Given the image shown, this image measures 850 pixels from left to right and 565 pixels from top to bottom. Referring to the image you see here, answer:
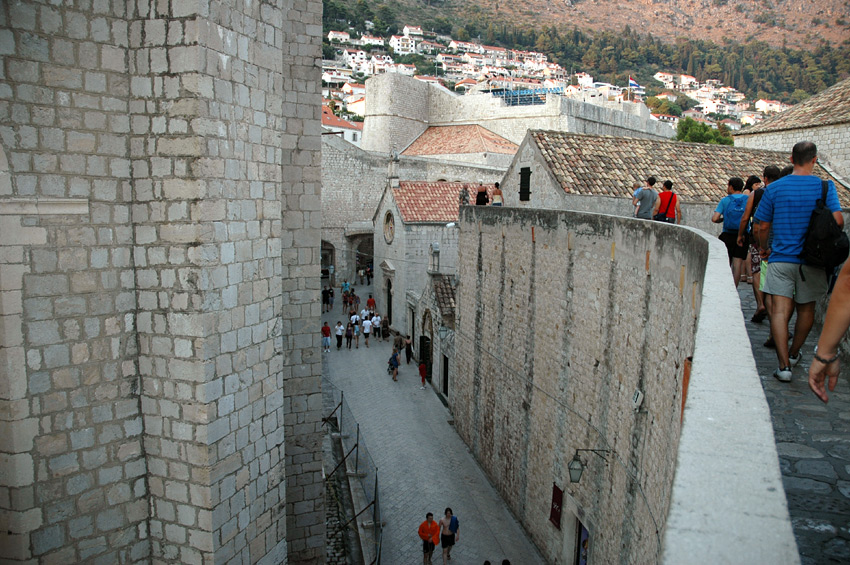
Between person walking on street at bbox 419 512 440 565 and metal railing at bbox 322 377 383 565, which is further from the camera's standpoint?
metal railing at bbox 322 377 383 565

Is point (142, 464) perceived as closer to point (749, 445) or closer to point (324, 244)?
point (749, 445)

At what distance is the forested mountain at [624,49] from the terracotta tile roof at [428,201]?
123919mm

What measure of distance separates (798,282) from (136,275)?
16.4ft

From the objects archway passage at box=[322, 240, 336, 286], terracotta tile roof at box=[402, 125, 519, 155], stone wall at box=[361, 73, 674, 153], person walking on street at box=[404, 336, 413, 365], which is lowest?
person walking on street at box=[404, 336, 413, 365]

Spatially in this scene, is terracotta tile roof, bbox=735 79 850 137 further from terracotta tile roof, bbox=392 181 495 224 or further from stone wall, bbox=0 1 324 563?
stone wall, bbox=0 1 324 563

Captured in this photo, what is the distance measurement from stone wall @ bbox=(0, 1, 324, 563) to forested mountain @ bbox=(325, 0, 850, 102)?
143591mm

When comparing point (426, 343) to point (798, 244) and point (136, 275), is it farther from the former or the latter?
point (798, 244)

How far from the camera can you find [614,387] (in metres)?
7.62

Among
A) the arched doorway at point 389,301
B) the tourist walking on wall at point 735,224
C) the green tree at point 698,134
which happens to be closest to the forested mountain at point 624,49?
the green tree at point 698,134

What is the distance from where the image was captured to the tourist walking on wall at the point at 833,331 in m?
2.84

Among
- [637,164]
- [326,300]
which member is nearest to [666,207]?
[637,164]

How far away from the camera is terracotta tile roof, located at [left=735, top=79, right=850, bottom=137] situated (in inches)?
680

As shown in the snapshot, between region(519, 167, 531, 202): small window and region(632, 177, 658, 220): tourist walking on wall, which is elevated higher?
region(519, 167, 531, 202): small window

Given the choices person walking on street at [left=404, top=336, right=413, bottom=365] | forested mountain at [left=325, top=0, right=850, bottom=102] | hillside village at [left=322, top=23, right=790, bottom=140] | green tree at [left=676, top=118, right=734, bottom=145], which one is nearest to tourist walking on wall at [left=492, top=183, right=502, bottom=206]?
person walking on street at [left=404, top=336, right=413, bottom=365]
